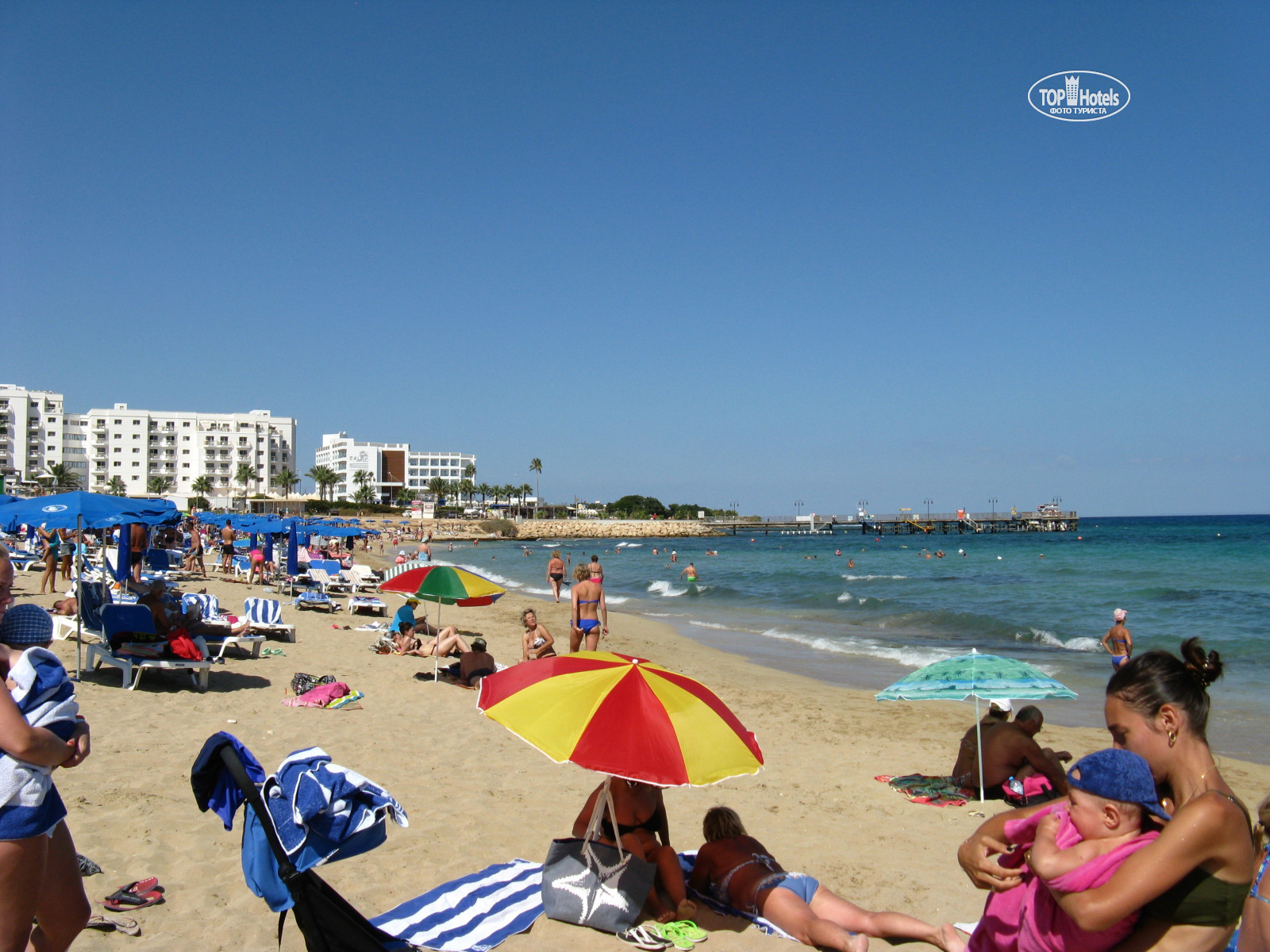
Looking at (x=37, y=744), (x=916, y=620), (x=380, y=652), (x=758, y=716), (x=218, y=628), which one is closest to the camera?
(x=37, y=744)

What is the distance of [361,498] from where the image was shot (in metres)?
115

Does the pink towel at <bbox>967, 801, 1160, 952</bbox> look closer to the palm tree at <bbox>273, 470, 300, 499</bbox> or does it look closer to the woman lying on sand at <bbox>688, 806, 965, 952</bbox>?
the woman lying on sand at <bbox>688, 806, 965, 952</bbox>

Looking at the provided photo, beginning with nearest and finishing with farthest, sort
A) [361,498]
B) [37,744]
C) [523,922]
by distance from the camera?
Result: [37,744], [523,922], [361,498]

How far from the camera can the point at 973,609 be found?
23.2 m

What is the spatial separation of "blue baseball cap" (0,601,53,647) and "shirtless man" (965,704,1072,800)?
6341 mm

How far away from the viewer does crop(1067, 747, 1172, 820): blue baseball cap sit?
6.40ft

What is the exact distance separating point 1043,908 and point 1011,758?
4.78 metres

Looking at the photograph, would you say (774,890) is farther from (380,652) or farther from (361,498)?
(361,498)

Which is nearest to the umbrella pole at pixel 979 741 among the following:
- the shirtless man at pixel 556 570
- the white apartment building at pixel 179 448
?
the shirtless man at pixel 556 570

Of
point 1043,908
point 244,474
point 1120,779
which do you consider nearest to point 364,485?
point 244,474

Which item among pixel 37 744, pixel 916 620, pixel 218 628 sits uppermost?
pixel 37 744

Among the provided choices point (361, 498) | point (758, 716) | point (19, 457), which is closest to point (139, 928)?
point (758, 716)

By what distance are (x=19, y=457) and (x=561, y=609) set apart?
88.7 metres

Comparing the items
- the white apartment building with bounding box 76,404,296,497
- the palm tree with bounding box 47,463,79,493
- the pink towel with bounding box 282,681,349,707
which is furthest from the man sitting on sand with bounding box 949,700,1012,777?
the white apartment building with bounding box 76,404,296,497
